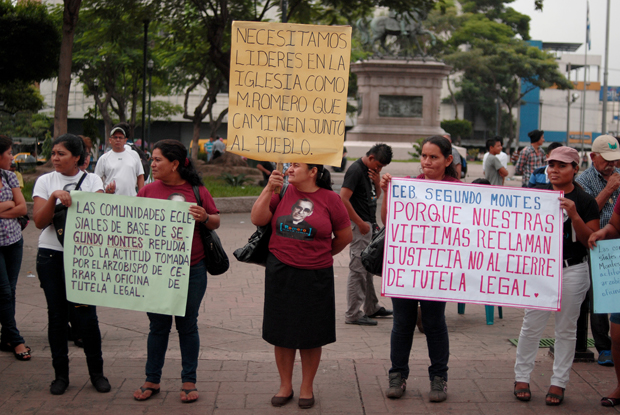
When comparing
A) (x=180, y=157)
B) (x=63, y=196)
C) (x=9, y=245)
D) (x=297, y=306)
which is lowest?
(x=297, y=306)

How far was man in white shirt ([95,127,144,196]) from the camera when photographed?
8.02 m

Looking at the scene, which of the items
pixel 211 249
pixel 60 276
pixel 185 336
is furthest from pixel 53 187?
pixel 185 336

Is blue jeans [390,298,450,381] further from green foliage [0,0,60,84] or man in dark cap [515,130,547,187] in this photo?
green foliage [0,0,60,84]

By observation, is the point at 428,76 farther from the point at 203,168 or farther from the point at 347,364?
the point at 347,364

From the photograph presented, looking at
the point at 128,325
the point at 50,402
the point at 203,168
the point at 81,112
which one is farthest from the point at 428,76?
the point at 81,112

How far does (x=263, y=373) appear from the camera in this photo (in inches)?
212

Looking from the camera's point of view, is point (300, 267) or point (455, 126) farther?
point (455, 126)

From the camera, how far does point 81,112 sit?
63.4 meters

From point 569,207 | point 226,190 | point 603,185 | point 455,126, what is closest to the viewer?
point 569,207

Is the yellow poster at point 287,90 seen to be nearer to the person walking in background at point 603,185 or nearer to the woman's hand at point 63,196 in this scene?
the woman's hand at point 63,196

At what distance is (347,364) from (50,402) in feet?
7.63

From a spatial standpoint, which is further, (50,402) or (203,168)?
(203,168)

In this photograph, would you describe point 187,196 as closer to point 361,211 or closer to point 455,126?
point 361,211

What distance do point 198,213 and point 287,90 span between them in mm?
1050
